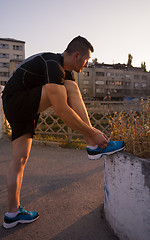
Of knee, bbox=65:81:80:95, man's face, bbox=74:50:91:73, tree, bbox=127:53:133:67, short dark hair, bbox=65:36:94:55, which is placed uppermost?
tree, bbox=127:53:133:67

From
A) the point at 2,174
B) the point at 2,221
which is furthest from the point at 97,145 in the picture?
the point at 2,174

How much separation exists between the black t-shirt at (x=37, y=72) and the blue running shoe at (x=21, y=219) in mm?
1198

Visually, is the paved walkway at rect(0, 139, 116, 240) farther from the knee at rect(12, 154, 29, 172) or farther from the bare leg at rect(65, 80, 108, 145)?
the bare leg at rect(65, 80, 108, 145)

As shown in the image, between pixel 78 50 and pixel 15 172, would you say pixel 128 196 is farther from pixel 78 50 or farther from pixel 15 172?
pixel 78 50

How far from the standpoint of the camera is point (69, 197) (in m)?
2.36

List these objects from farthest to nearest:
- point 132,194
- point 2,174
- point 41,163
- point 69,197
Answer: point 41,163 → point 2,174 → point 69,197 → point 132,194

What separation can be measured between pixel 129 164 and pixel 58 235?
3.07 feet

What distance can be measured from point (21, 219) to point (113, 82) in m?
53.7

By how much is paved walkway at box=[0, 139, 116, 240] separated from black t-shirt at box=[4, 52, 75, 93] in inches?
52.9

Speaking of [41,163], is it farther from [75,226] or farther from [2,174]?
[75,226]

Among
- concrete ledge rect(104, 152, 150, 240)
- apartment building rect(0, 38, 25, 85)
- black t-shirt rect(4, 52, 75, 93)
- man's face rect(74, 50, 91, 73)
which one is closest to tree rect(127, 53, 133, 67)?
apartment building rect(0, 38, 25, 85)

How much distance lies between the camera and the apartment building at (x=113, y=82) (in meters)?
48.1

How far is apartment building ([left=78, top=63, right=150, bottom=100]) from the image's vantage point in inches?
1895

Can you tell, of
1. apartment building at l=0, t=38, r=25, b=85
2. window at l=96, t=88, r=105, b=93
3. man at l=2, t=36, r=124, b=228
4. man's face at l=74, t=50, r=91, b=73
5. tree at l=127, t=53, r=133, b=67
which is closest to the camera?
man at l=2, t=36, r=124, b=228
